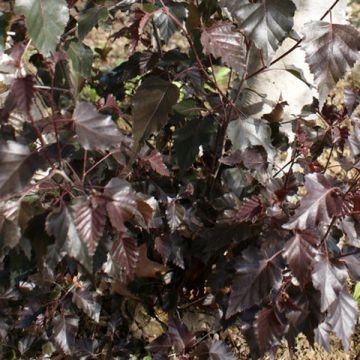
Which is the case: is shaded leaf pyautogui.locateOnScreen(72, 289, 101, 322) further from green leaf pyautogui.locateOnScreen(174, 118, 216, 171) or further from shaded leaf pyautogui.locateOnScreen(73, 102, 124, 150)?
shaded leaf pyautogui.locateOnScreen(73, 102, 124, 150)

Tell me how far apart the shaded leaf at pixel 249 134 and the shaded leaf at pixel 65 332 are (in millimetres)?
695

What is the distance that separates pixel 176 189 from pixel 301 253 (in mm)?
570

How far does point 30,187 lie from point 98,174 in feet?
1.11

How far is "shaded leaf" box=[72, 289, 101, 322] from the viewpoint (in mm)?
1415

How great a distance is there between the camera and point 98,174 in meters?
1.28

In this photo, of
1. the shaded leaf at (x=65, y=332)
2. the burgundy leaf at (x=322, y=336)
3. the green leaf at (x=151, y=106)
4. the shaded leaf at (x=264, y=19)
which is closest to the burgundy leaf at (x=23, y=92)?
the green leaf at (x=151, y=106)

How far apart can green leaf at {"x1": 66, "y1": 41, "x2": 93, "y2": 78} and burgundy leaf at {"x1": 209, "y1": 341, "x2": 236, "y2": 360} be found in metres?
0.84

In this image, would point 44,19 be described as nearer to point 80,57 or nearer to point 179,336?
point 80,57

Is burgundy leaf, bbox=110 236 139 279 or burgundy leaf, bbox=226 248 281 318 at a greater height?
burgundy leaf, bbox=110 236 139 279

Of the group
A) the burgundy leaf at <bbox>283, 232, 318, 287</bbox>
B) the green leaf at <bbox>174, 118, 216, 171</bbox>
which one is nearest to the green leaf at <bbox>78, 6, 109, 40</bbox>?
the green leaf at <bbox>174, 118, 216, 171</bbox>

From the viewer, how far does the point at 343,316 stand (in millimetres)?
1153

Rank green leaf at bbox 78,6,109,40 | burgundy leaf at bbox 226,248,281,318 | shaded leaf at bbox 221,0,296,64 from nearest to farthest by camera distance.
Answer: shaded leaf at bbox 221,0,296,64
burgundy leaf at bbox 226,248,281,318
green leaf at bbox 78,6,109,40

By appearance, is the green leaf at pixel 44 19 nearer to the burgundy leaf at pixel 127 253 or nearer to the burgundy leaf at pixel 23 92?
the burgundy leaf at pixel 23 92

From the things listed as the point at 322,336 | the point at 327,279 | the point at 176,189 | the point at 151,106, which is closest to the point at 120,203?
the point at 151,106
